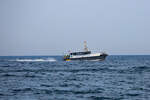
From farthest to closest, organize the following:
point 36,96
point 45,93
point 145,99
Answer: point 45,93
point 36,96
point 145,99

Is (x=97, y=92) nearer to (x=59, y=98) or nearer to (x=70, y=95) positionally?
(x=70, y=95)

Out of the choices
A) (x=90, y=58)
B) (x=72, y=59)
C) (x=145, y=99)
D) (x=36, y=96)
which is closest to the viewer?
(x=145, y=99)

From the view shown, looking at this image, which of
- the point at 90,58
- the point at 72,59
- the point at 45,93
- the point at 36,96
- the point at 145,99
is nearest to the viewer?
the point at 145,99

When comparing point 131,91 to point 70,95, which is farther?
point 131,91

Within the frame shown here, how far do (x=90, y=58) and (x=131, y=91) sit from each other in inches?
2344

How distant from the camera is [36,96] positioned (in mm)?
19359

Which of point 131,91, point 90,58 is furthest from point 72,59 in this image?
point 131,91

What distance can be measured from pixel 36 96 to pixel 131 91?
29.9 feet

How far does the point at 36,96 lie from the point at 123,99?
7.49 meters

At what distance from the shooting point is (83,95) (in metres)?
19.7

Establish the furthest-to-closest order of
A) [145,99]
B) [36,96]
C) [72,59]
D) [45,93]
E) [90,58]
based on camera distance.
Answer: [72,59] → [90,58] → [45,93] → [36,96] → [145,99]

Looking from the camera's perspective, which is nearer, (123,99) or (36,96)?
(123,99)

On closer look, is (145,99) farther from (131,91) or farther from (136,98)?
(131,91)

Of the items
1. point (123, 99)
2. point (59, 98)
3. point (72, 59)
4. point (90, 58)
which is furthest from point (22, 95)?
point (72, 59)
